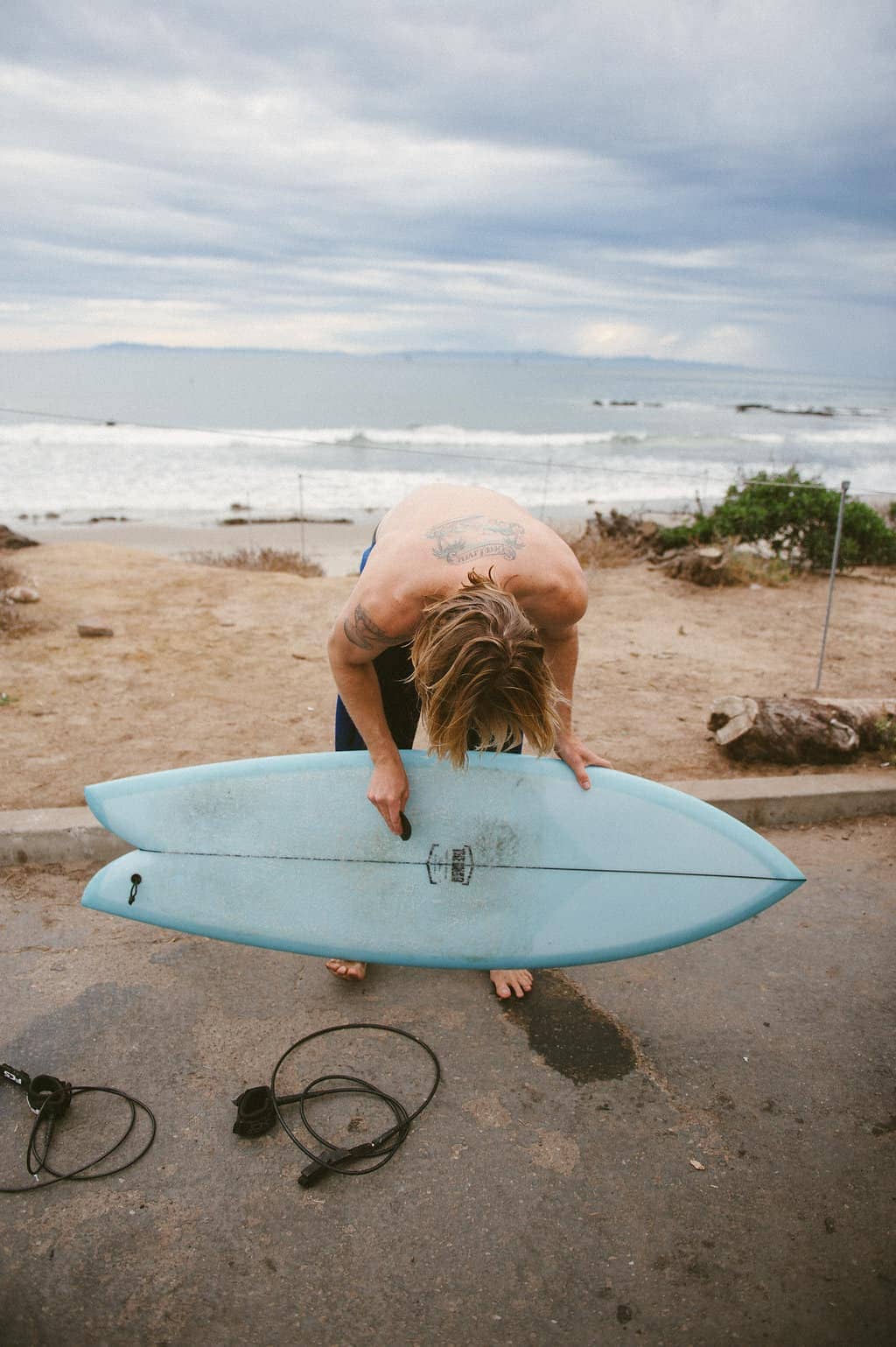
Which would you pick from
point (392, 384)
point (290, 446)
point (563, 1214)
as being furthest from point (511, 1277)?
point (392, 384)

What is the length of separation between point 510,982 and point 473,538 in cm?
134

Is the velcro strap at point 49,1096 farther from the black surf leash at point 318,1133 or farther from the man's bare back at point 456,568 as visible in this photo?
the man's bare back at point 456,568

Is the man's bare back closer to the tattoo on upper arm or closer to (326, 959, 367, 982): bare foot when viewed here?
the tattoo on upper arm

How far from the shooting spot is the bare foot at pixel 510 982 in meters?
2.36

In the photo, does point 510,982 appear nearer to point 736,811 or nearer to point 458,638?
point 458,638

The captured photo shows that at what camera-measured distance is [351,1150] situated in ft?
6.04

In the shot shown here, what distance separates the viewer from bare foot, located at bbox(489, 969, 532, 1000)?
2361 millimetres

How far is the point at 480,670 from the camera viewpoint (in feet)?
5.54

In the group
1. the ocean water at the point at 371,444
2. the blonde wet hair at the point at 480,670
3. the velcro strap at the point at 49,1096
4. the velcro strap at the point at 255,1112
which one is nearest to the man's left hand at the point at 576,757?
the blonde wet hair at the point at 480,670

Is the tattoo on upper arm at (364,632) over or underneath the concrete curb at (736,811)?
over

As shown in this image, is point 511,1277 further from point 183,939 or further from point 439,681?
point 183,939

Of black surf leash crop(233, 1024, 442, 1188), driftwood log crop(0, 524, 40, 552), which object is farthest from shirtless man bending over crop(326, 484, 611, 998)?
driftwood log crop(0, 524, 40, 552)

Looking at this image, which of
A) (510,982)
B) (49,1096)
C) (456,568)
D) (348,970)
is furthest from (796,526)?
(49,1096)

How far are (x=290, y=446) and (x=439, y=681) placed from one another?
22.8m
